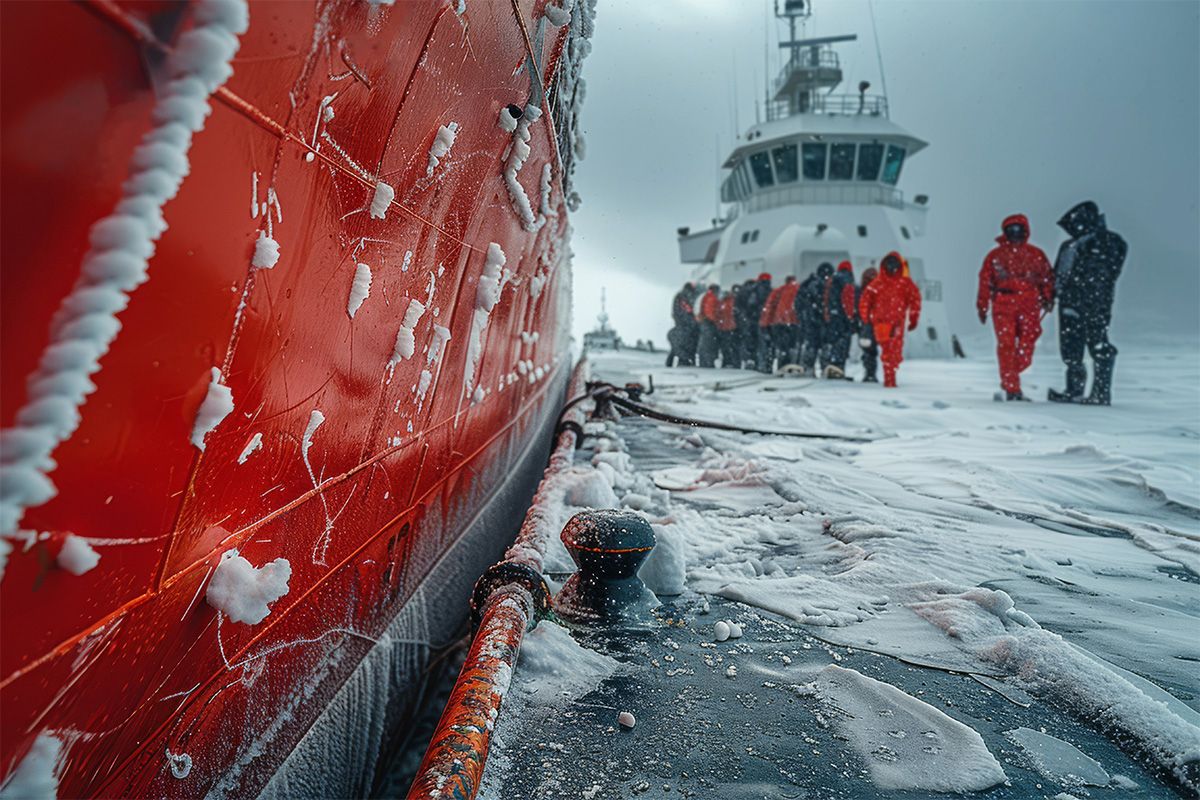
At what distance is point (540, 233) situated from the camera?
2941 mm

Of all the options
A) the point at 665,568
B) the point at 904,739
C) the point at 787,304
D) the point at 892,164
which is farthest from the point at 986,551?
the point at 892,164

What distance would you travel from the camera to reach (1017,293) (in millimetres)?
7484

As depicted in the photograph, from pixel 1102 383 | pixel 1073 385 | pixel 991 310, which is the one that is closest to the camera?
pixel 1102 383

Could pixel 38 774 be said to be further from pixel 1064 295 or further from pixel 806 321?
pixel 806 321

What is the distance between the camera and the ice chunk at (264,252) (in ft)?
2.83

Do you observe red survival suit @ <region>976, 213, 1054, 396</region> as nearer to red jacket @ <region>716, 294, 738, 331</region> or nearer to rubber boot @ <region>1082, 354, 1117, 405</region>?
rubber boot @ <region>1082, 354, 1117, 405</region>

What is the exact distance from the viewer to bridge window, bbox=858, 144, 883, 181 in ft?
72.2

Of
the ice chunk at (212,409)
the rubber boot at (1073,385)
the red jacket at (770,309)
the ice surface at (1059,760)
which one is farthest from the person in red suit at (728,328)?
the ice chunk at (212,409)

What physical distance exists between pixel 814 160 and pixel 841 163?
34.2 inches

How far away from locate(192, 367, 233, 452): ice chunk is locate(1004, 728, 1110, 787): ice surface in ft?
4.75

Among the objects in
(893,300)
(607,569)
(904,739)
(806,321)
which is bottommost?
(904,739)

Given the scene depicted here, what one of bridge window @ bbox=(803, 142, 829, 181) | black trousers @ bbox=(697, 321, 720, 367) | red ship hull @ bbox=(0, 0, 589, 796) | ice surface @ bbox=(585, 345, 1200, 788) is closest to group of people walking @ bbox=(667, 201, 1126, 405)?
black trousers @ bbox=(697, 321, 720, 367)

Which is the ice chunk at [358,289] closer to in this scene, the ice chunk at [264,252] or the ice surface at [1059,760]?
the ice chunk at [264,252]

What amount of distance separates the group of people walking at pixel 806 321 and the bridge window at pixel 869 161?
23.4 ft
